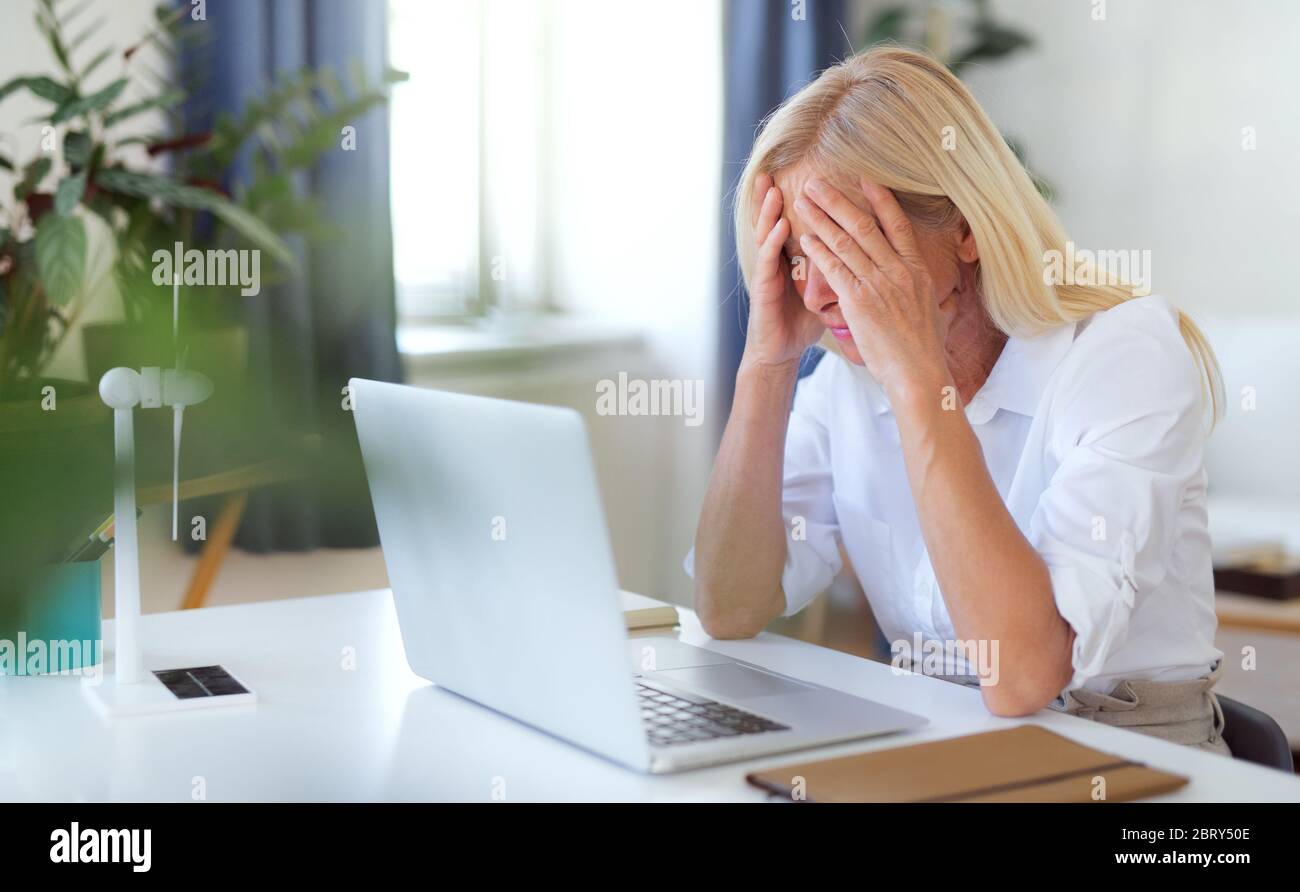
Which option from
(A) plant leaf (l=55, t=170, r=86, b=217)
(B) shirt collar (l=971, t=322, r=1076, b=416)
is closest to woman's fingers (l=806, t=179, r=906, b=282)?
(B) shirt collar (l=971, t=322, r=1076, b=416)

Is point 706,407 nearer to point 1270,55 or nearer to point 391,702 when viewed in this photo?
point 1270,55

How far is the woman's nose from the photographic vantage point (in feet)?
4.21

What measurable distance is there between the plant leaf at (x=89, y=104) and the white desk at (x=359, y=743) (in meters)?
0.74

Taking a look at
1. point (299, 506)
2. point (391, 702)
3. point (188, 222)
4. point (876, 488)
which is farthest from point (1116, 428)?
point (299, 506)

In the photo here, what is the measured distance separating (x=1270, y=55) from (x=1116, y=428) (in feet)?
8.56

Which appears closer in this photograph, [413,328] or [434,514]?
[434,514]

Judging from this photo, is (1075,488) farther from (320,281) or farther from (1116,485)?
(320,281)

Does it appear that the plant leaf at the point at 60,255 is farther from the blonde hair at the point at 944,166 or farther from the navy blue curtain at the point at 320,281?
the blonde hair at the point at 944,166

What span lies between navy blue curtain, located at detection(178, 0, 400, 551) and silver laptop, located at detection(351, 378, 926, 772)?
1.23m

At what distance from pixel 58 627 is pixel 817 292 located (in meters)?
0.72

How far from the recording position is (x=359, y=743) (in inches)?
37.2

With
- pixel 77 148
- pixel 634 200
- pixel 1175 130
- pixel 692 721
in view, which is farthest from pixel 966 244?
pixel 1175 130

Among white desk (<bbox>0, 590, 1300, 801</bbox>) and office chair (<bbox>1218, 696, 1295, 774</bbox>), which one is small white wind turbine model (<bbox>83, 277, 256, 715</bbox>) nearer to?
white desk (<bbox>0, 590, 1300, 801</bbox>)

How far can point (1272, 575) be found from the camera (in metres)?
2.53
